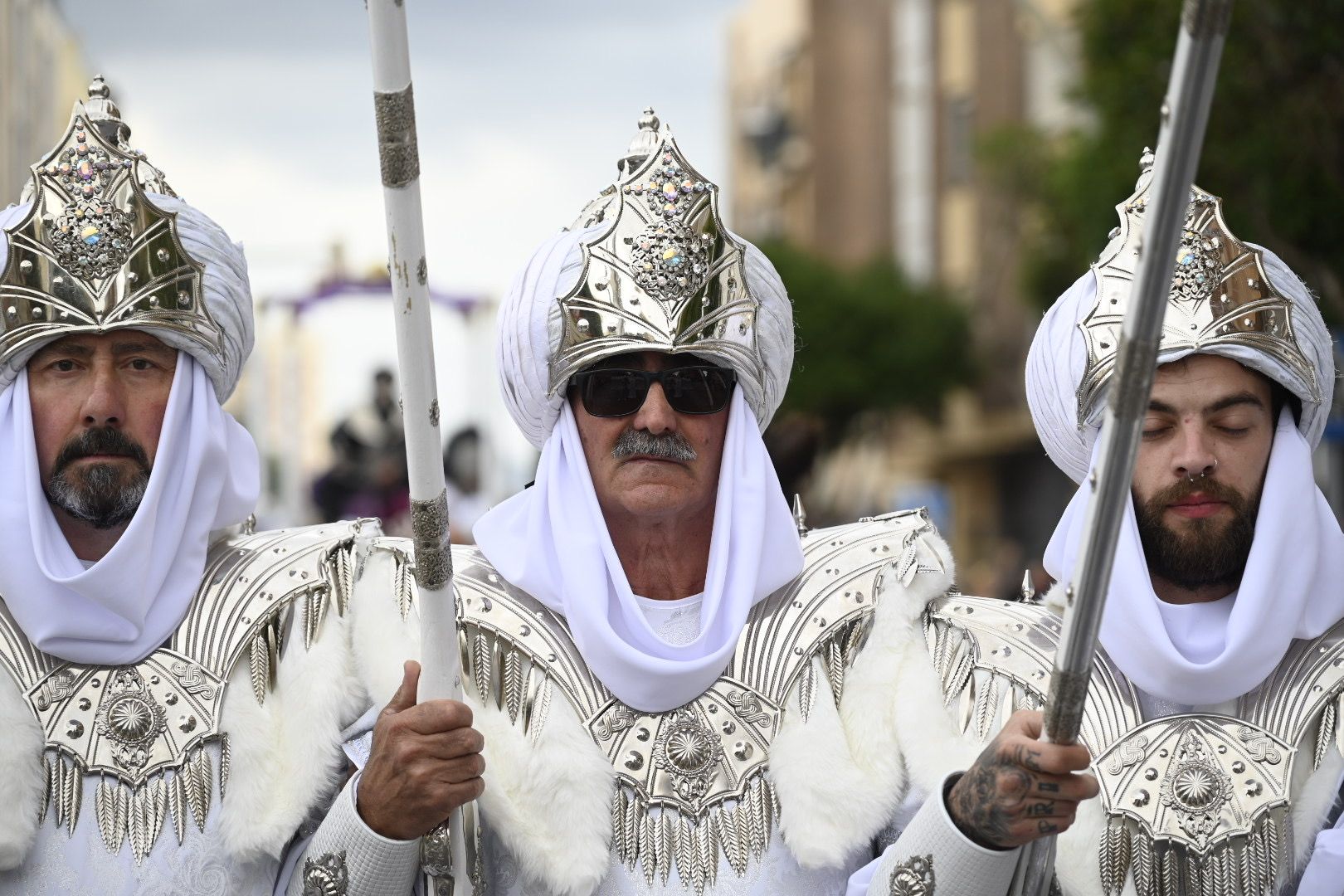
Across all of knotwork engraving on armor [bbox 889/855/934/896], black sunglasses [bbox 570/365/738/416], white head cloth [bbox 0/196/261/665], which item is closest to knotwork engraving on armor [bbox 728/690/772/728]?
knotwork engraving on armor [bbox 889/855/934/896]

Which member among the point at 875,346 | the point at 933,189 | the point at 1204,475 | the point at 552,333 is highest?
the point at 933,189

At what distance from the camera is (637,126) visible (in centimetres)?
447

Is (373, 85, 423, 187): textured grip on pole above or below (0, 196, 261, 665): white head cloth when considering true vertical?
above

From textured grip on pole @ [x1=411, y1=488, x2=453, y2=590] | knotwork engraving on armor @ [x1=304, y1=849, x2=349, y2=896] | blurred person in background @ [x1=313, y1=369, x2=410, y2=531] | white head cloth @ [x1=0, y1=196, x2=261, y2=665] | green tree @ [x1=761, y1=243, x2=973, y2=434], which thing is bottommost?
knotwork engraving on armor @ [x1=304, y1=849, x2=349, y2=896]

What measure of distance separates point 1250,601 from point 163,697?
7.11 feet

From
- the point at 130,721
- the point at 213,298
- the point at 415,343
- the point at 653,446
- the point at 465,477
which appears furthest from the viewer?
the point at 465,477

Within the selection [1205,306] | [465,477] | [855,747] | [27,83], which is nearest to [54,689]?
[855,747]

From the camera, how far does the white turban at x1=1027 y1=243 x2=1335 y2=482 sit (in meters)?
4.14

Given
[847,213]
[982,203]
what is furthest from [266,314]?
[847,213]

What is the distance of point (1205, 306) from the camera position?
4.15 meters

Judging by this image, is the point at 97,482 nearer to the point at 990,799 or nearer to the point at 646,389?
the point at 646,389

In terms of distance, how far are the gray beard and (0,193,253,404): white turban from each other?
0.28 m

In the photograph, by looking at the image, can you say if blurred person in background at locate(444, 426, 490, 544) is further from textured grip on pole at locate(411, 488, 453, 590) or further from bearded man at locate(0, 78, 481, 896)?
textured grip on pole at locate(411, 488, 453, 590)

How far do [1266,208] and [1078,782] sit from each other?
9911mm
